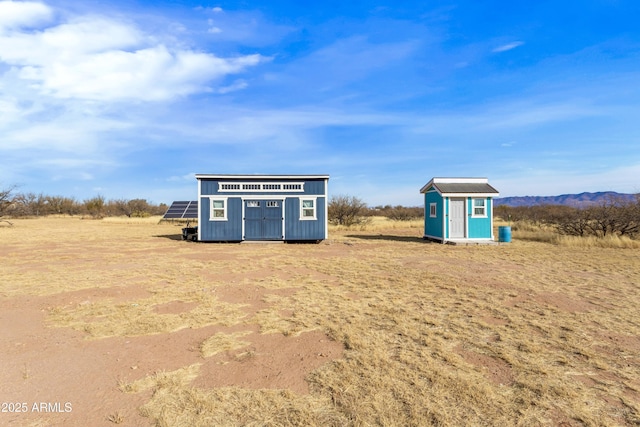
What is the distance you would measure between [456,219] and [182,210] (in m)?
25.2

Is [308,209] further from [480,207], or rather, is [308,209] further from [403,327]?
[403,327]

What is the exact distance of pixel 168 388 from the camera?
3.51 meters

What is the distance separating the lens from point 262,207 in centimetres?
1873

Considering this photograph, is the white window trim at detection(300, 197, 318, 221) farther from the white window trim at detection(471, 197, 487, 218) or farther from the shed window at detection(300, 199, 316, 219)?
the white window trim at detection(471, 197, 487, 218)

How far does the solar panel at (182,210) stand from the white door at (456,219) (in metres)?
21.9

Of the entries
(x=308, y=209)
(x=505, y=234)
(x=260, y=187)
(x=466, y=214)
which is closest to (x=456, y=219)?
(x=466, y=214)

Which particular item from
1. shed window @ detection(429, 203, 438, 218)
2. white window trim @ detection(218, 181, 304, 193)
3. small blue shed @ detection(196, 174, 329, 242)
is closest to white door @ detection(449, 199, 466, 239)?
shed window @ detection(429, 203, 438, 218)

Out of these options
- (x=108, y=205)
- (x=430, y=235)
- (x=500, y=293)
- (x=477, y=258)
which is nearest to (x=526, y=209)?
(x=430, y=235)

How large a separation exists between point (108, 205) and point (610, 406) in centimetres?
6954

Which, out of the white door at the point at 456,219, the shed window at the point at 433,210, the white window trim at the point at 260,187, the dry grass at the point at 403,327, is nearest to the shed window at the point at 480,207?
the white door at the point at 456,219

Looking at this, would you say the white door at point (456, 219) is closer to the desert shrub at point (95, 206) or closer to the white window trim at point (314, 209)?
the white window trim at point (314, 209)

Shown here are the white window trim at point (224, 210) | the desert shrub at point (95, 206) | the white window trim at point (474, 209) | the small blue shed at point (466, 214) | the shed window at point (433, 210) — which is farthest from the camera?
the desert shrub at point (95, 206)

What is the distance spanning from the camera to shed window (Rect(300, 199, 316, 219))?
744 inches

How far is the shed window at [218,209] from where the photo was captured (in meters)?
18.5
